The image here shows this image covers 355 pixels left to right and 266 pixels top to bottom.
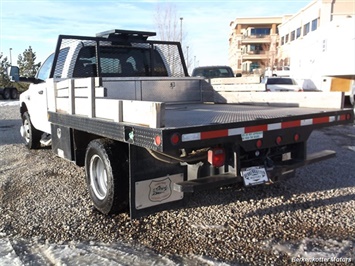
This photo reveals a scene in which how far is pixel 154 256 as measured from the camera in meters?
3.35

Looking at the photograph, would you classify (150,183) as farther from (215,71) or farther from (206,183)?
(215,71)

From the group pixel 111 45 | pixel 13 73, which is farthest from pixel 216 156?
pixel 13 73

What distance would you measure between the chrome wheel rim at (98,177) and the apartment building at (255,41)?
64674mm

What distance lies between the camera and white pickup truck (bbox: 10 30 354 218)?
3389 millimetres

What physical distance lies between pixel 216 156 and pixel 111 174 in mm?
1083

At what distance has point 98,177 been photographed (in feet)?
14.7

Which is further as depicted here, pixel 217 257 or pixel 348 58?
pixel 348 58

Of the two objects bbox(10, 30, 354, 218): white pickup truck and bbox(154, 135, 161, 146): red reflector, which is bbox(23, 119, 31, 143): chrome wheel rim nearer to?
bbox(10, 30, 354, 218): white pickup truck

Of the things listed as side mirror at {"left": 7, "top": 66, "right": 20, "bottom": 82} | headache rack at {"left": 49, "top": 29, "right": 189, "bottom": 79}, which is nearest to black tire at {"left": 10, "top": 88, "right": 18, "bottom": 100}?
side mirror at {"left": 7, "top": 66, "right": 20, "bottom": 82}

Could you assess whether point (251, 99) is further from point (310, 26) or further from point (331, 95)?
point (310, 26)

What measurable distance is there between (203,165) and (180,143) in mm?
933

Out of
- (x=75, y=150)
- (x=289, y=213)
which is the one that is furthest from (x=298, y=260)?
(x=75, y=150)

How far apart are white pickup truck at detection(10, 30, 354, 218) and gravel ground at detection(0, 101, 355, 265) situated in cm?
26

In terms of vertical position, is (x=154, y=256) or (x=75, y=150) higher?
(x=75, y=150)
